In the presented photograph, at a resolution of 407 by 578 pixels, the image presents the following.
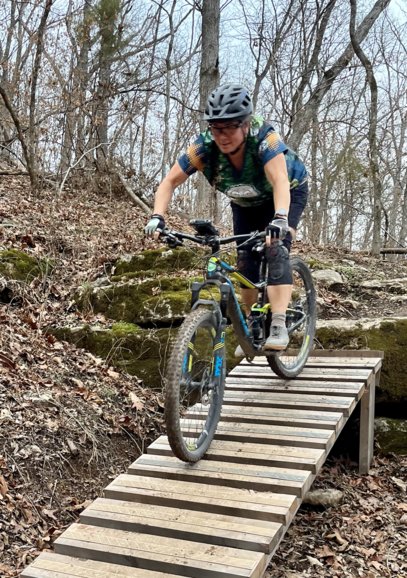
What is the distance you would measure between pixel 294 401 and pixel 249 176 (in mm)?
1823

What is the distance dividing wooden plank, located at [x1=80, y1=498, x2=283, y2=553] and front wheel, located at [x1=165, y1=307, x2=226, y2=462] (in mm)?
372

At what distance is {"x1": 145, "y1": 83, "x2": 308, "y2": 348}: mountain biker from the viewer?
3.36 m

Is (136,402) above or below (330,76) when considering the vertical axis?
below

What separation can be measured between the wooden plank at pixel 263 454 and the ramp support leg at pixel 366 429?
5.50 ft

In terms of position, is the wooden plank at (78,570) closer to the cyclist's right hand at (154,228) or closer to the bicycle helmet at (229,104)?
the cyclist's right hand at (154,228)

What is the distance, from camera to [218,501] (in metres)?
2.93

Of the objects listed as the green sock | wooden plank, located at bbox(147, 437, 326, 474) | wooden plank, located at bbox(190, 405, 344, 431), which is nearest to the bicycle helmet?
the green sock

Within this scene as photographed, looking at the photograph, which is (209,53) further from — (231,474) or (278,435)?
(231,474)

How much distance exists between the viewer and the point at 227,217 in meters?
18.7

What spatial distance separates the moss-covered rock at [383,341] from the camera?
18.0 ft

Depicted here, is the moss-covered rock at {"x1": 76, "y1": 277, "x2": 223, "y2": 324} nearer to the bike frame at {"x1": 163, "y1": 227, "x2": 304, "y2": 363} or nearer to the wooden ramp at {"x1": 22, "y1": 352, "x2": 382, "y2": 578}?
the wooden ramp at {"x1": 22, "y1": 352, "x2": 382, "y2": 578}

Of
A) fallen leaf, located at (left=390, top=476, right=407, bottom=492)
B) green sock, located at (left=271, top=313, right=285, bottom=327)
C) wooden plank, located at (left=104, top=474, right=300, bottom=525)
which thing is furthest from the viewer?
fallen leaf, located at (left=390, top=476, right=407, bottom=492)

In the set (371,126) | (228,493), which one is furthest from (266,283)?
(371,126)

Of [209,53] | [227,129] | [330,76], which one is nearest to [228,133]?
[227,129]
